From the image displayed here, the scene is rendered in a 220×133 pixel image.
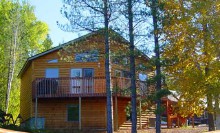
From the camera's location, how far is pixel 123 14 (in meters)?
18.0

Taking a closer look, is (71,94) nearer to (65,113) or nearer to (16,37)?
(65,113)

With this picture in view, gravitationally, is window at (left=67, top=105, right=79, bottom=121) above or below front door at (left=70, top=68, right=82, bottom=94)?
below

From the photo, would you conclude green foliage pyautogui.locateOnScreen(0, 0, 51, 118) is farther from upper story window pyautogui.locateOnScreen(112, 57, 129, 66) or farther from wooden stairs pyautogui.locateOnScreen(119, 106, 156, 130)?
upper story window pyautogui.locateOnScreen(112, 57, 129, 66)

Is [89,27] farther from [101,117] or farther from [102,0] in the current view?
[101,117]

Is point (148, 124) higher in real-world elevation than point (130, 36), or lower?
lower

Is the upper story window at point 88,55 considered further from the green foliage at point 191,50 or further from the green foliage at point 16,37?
the green foliage at point 16,37

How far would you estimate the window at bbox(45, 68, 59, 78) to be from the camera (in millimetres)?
25828

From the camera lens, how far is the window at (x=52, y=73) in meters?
25.8

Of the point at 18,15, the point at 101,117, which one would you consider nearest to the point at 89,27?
the point at 101,117

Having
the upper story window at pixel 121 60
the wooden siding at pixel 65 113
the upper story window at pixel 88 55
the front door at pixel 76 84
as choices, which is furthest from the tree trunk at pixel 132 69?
the wooden siding at pixel 65 113

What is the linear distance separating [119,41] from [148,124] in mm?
11005

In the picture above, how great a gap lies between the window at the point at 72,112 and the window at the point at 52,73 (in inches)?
94.7

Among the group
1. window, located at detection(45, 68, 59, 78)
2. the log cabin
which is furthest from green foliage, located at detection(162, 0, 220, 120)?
window, located at detection(45, 68, 59, 78)

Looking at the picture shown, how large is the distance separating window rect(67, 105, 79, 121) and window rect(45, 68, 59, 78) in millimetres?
2406
